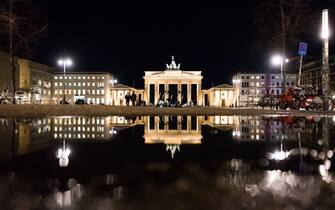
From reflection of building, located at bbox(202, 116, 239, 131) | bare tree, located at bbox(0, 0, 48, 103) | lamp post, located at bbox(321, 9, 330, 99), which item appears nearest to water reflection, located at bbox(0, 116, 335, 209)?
reflection of building, located at bbox(202, 116, 239, 131)

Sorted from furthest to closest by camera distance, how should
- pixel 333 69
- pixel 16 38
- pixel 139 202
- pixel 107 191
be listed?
pixel 333 69 → pixel 16 38 → pixel 107 191 → pixel 139 202

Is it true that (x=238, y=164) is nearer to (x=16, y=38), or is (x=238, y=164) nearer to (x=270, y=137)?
(x=270, y=137)

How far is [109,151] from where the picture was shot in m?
8.01

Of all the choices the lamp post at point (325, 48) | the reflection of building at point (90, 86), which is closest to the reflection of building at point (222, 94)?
the reflection of building at point (90, 86)

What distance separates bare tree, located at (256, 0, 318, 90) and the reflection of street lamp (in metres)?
26.4

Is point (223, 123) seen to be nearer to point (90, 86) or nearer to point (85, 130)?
point (85, 130)

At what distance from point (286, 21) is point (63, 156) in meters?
29.3

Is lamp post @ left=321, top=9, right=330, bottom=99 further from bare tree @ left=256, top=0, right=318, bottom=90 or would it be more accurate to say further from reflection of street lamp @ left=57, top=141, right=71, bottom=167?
reflection of street lamp @ left=57, top=141, right=71, bottom=167

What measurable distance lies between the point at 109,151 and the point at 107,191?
11.6ft

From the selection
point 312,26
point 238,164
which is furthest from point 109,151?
point 312,26

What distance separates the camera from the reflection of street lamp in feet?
21.1

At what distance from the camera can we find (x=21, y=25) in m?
35.6

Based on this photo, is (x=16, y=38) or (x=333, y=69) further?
(x=333, y=69)

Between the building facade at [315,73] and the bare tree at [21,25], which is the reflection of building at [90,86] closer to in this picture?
the building facade at [315,73]
